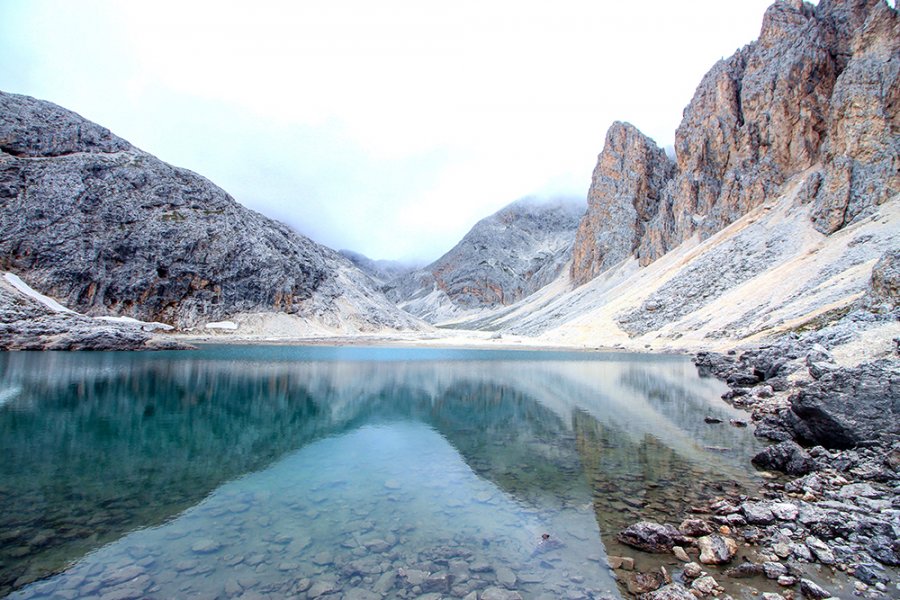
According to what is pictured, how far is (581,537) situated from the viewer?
412 inches

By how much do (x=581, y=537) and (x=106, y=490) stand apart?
44.2 ft

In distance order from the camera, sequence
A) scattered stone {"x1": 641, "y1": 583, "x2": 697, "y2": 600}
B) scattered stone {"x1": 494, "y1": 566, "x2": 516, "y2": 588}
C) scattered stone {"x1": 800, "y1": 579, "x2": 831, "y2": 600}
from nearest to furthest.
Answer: scattered stone {"x1": 800, "y1": 579, "x2": 831, "y2": 600} < scattered stone {"x1": 641, "y1": 583, "x2": 697, "y2": 600} < scattered stone {"x1": 494, "y1": 566, "x2": 516, "y2": 588}

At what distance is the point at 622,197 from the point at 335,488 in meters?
179

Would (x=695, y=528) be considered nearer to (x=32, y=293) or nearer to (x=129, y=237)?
(x=32, y=293)

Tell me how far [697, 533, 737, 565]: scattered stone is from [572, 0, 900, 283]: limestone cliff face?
315 ft

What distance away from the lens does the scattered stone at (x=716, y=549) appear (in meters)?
8.95

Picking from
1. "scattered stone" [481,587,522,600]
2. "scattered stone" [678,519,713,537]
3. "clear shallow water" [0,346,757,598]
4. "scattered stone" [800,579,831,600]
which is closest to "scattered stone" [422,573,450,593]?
"clear shallow water" [0,346,757,598]

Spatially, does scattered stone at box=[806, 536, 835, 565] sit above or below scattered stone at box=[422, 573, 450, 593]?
above

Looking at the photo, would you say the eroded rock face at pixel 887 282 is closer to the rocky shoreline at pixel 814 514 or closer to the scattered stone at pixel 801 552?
the rocky shoreline at pixel 814 514

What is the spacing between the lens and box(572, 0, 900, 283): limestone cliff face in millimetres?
83000

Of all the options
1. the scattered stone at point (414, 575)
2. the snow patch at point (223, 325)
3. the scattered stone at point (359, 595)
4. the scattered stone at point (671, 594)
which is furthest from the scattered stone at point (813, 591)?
the snow patch at point (223, 325)

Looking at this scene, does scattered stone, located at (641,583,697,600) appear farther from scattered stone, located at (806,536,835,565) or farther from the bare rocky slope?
scattered stone, located at (806,536,835,565)

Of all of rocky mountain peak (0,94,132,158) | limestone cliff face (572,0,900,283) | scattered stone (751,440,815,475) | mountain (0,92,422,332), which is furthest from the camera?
rocky mountain peak (0,94,132,158)

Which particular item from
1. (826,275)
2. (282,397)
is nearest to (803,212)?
(826,275)
